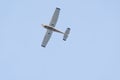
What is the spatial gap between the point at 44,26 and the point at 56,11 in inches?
153

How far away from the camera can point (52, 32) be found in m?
137

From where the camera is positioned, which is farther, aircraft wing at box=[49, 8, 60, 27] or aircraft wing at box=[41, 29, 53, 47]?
aircraft wing at box=[41, 29, 53, 47]

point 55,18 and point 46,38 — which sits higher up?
point 55,18

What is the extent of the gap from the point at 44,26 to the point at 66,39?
17.1 ft

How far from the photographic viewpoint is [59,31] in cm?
13400

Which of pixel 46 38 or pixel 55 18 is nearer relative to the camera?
pixel 55 18

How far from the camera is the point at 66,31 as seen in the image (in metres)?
135

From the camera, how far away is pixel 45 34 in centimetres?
13838

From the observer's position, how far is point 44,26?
442 feet

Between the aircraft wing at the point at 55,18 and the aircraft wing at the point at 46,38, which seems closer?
the aircraft wing at the point at 55,18

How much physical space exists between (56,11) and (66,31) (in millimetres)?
4528

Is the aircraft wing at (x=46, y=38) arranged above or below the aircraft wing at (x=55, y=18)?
below

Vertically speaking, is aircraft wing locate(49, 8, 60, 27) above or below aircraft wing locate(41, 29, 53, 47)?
above

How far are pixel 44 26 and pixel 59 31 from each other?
3256 mm
